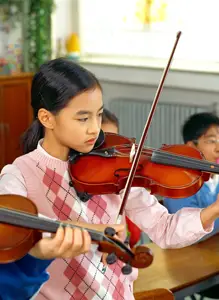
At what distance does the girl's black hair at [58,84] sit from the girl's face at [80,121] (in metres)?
0.02

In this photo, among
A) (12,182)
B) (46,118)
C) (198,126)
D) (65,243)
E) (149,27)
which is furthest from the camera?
(149,27)

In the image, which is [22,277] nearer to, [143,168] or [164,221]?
[164,221]

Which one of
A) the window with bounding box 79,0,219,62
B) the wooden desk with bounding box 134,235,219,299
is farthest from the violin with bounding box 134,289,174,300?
the window with bounding box 79,0,219,62

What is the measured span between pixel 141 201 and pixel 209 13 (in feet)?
10.3

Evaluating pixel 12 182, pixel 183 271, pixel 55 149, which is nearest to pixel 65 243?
pixel 12 182

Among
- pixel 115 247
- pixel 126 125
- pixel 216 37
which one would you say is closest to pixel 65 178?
pixel 115 247

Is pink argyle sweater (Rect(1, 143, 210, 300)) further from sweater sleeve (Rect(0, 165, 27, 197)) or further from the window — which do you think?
the window

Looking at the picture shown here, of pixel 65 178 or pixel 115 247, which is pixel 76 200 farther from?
pixel 115 247

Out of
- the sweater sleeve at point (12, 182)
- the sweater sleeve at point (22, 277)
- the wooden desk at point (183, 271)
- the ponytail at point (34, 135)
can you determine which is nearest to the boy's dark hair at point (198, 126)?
the wooden desk at point (183, 271)

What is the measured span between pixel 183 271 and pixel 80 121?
77 centimetres

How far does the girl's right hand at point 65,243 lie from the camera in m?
1.21

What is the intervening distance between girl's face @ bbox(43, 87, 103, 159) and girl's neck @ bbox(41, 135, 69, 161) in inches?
1.4

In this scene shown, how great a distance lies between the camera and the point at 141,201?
1677mm

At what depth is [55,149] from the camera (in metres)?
1.63
